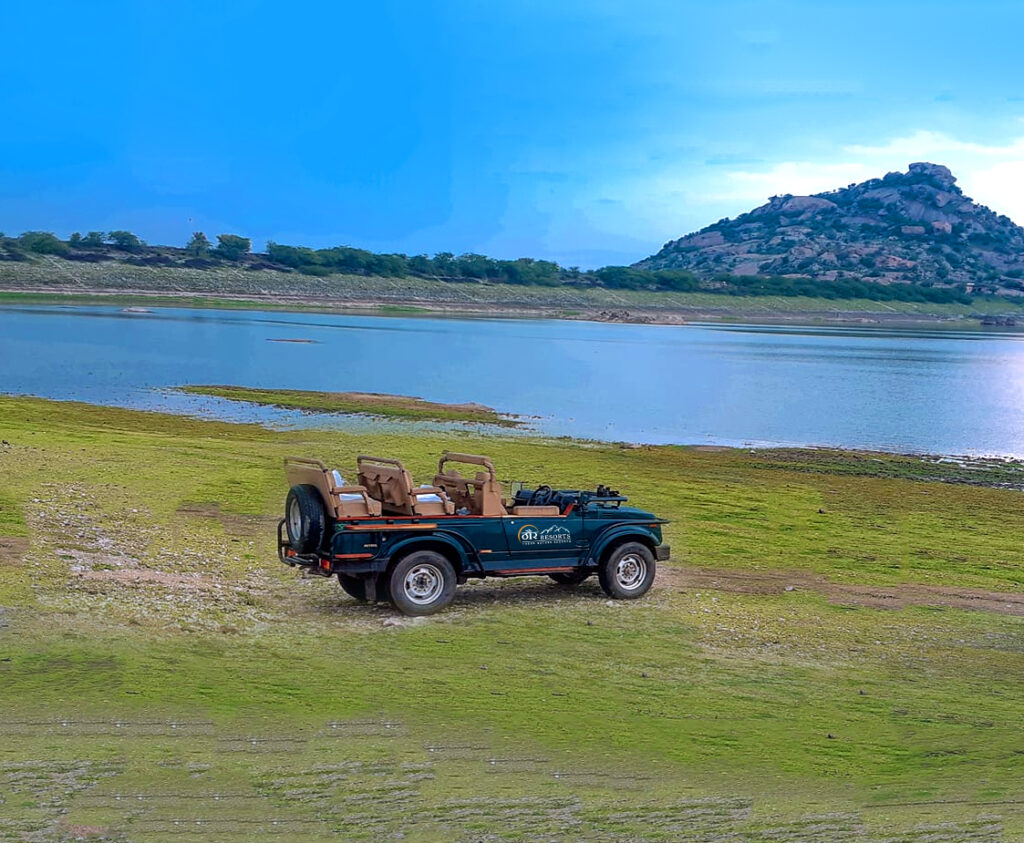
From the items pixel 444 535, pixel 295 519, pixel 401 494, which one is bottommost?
pixel 444 535

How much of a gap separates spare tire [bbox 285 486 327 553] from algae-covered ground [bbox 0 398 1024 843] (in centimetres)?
92

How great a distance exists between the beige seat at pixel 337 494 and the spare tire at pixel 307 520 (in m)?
0.09

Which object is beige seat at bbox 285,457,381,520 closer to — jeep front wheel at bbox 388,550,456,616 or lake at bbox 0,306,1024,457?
jeep front wheel at bbox 388,550,456,616

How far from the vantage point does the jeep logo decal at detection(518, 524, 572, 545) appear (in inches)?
561

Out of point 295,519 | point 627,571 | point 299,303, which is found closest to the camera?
point 295,519

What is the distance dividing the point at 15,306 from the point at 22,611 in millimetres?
130990

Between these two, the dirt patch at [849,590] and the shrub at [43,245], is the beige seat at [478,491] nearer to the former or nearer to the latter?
the dirt patch at [849,590]

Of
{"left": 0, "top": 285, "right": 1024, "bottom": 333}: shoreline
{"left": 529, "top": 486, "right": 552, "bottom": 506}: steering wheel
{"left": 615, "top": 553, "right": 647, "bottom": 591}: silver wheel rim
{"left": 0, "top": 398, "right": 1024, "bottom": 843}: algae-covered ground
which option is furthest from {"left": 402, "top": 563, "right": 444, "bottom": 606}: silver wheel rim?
{"left": 0, "top": 285, "right": 1024, "bottom": 333}: shoreline

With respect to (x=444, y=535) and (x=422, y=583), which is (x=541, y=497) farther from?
(x=422, y=583)

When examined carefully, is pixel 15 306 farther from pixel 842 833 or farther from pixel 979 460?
pixel 842 833

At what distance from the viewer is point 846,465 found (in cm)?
3847

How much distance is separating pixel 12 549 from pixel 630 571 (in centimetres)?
826

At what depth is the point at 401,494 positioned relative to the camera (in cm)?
1367

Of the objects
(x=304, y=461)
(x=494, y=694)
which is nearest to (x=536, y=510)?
(x=304, y=461)
